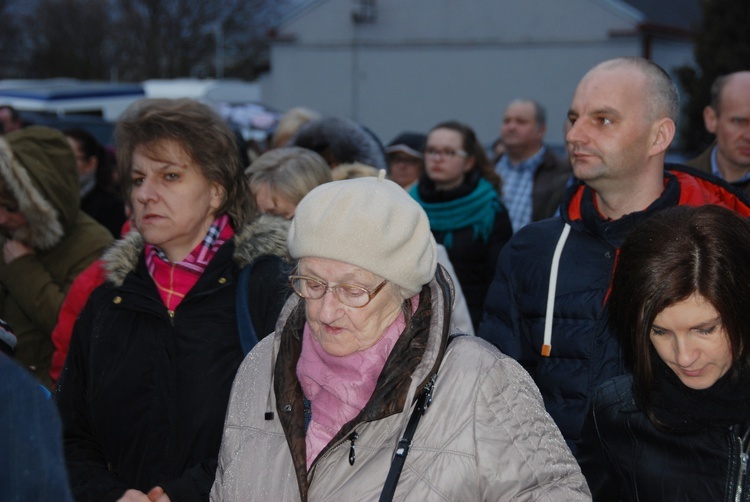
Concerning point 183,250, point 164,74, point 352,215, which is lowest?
point 164,74

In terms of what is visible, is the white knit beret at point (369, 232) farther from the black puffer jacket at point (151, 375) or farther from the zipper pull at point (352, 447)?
the black puffer jacket at point (151, 375)

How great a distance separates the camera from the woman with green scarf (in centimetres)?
589

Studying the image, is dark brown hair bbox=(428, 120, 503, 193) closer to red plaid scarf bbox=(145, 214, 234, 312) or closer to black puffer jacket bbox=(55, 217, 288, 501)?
red plaid scarf bbox=(145, 214, 234, 312)

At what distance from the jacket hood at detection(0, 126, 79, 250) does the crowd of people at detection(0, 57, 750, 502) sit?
0.02 metres

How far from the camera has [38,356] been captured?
171 inches

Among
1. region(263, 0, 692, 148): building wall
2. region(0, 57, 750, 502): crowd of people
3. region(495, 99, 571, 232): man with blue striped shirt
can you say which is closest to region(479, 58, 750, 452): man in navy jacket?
region(0, 57, 750, 502): crowd of people

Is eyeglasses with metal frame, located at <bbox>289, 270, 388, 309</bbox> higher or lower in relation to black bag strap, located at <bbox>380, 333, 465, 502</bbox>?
higher

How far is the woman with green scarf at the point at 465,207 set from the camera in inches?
232

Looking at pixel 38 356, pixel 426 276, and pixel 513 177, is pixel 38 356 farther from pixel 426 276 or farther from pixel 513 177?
pixel 513 177

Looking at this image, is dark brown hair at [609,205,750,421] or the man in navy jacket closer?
dark brown hair at [609,205,750,421]

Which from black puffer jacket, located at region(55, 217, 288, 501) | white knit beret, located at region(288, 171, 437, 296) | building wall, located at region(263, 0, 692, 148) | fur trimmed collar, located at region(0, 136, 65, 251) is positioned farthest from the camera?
building wall, located at region(263, 0, 692, 148)

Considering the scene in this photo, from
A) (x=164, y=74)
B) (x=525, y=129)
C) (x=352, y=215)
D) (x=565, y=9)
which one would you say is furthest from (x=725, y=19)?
(x=164, y=74)

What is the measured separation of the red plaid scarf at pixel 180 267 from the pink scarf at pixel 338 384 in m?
0.82

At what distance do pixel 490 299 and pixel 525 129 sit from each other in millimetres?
4730
